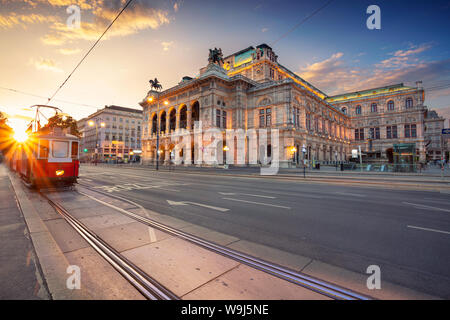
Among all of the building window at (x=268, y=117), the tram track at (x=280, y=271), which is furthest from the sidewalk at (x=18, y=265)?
the building window at (x=268, y=117)

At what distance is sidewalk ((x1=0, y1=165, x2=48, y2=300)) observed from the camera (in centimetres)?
251

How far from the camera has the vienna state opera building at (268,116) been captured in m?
42.5

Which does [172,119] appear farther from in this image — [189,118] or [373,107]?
[373,107]

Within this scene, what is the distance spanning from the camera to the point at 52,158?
411 inches

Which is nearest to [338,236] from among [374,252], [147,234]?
[374,252]

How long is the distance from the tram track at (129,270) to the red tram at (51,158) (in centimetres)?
781

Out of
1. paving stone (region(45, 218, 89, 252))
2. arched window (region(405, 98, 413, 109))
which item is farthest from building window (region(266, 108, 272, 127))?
arched window (region(405, 98, 413, 109))

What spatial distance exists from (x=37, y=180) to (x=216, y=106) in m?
37.1

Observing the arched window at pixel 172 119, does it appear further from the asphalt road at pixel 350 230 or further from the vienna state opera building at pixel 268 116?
the asphalt road at pixel 350 230

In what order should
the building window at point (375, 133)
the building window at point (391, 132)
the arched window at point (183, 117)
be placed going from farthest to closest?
the building window at point (375, 133)
the building window at point (391, 132)
the arched window at point (183, 117)

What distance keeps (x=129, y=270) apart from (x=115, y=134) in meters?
95.1

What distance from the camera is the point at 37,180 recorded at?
33.4 ft
